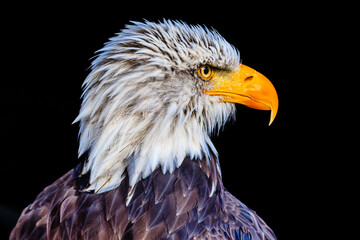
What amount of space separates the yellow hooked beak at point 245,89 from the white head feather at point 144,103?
3.1 inches

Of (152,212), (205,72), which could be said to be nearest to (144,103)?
(205,72)

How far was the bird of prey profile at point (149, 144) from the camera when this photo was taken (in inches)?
51.8

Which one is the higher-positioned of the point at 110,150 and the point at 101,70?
the point at 101,70

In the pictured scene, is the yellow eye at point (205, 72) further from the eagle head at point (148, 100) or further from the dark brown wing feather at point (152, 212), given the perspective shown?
the dark brown wing feather at point (152, 212)

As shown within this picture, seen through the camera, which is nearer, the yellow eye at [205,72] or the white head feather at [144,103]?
the white head feather at [144,103]

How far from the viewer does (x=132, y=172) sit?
4.37ft

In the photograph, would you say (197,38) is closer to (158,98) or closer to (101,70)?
(158,98)

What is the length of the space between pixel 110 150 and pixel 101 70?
318 millimetres

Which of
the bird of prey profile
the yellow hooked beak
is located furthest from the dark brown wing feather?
the yellow hooked beak

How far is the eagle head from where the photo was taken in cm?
132

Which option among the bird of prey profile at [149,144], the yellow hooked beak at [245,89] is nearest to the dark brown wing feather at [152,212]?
the bird of prey profile at [149,144]

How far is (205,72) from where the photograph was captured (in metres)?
1.45

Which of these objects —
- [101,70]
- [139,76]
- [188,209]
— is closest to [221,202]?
[188,209]

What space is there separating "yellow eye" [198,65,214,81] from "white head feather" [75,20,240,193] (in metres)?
0.03
